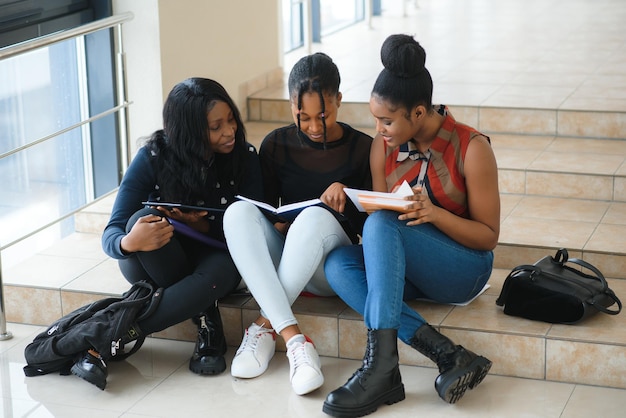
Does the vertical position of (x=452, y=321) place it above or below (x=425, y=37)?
below

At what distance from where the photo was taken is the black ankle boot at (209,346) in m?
2.84

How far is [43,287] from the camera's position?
3.22 m

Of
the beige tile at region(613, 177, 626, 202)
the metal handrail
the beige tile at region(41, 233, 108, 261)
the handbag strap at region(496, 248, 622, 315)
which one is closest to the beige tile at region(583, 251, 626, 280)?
the handbag strap at region(496, 248, 622, 315)

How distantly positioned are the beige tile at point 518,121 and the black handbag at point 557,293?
5.13 ft

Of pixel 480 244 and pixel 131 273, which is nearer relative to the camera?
pixel 480 244

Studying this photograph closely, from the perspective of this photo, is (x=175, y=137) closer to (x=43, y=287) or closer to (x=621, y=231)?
(x=43, y=287)

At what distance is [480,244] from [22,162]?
2.49m

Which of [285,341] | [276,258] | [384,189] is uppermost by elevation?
[384,189]

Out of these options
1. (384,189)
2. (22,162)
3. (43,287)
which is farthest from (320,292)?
(22,162)

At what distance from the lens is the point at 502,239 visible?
10.6 feet

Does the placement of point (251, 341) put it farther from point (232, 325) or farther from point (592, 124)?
point (592, 124)

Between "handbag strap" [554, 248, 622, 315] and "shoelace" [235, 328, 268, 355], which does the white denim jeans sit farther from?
"handbag strap" [554, 248, 622, 315]

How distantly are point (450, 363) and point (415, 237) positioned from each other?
0.35 meters

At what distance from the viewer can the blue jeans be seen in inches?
100
